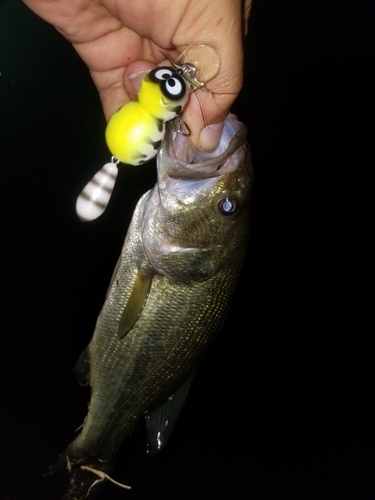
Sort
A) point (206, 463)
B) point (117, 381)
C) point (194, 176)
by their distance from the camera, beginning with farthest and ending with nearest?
point (206, 463), point (117, 381), point (194, 176)

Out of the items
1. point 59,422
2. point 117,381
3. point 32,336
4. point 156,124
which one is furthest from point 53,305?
point 156,124

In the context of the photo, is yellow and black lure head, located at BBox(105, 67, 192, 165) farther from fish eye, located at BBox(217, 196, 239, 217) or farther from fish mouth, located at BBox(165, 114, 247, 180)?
fish eye, located at BBox(217, 196, 239, 217)

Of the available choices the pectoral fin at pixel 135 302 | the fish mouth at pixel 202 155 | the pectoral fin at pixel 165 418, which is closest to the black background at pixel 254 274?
the pectoral fin at pixel 165 418

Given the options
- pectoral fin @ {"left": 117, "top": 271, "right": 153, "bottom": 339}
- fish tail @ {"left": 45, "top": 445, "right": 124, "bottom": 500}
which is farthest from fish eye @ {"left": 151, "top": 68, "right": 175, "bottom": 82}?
fish tail @ {"left": 45, "top": 445, "right": 124, "bottom": 500}

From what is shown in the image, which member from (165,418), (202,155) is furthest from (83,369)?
(202,155)

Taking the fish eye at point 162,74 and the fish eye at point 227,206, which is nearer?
the fish eye at point 162,74

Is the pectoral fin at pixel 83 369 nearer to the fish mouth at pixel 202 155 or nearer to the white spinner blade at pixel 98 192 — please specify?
the white spinner blade at pixel 98 192

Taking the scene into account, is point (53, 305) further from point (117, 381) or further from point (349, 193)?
point (349, 193)
